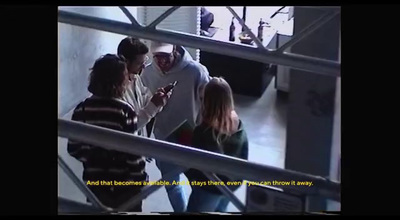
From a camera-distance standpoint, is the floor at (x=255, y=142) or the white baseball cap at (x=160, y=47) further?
the white baseball cap at (x=160, y=47)

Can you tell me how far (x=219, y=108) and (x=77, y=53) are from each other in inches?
12.2

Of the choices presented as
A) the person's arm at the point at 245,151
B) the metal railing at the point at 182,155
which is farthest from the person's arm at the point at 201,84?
the metal railing at the point at 182,155

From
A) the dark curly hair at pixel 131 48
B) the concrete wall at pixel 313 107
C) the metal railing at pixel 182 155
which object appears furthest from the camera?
the dark curly hair at pixel 131 48

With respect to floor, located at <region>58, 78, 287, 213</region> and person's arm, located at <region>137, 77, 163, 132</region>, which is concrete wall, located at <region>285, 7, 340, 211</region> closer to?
floor, located at <region>58, 78, 287, 213</region>

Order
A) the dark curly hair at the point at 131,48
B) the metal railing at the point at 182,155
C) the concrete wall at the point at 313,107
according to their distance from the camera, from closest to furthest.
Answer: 1. the metal railing at the point at 182,155
2. the concrete wall at the point at 313,107
3. the dark curly hair at the point at 131,48

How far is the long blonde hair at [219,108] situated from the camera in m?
1.21

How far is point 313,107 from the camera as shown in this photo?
1.14m

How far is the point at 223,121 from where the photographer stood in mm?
1216

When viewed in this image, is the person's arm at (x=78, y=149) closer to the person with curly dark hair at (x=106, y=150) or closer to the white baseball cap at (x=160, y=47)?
the person with curly dark hair at (x=106, y=150)

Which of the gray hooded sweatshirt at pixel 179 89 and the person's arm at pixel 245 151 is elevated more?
the gray hooded sweatshirt at pixel 179 89

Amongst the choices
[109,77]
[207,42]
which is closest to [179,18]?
[207,42]
